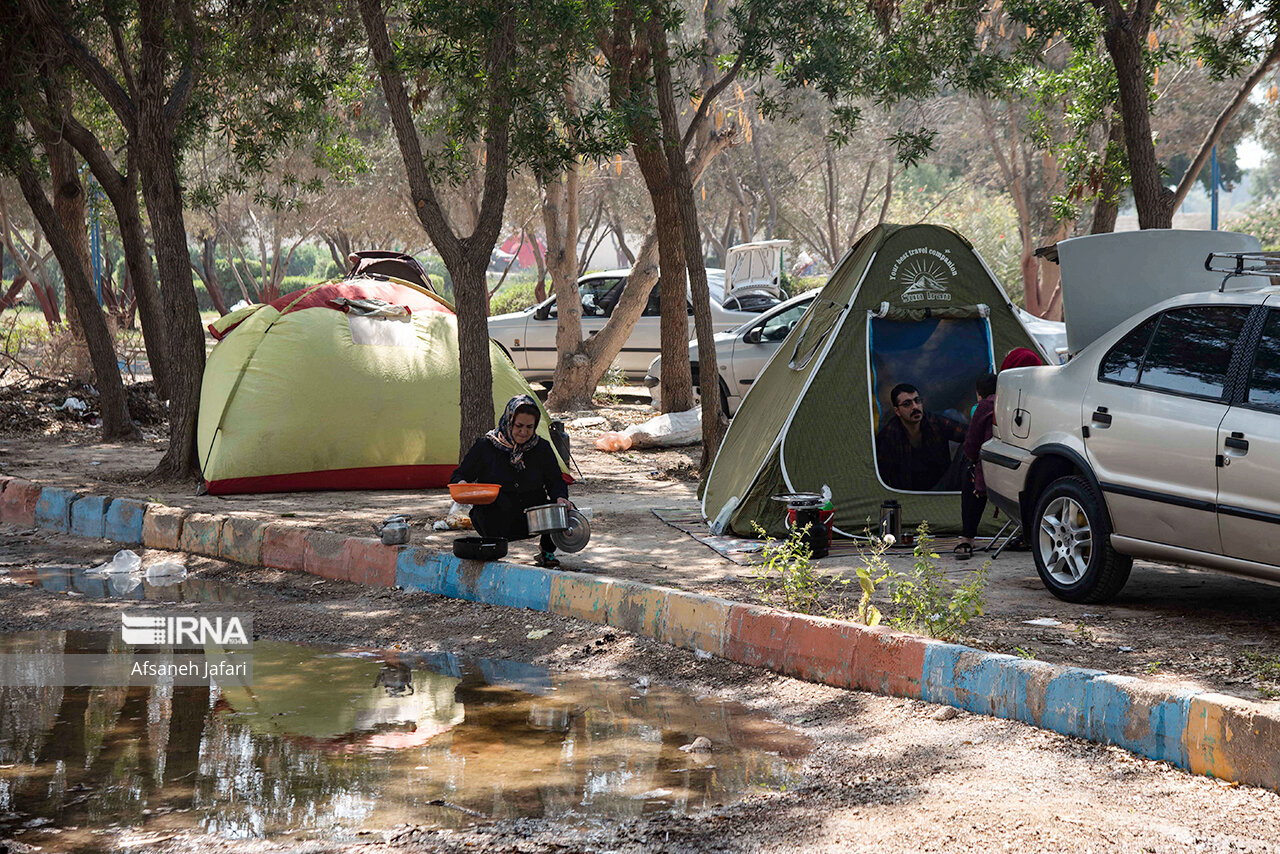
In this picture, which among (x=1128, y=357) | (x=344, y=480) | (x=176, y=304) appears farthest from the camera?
(x=176, y=304)

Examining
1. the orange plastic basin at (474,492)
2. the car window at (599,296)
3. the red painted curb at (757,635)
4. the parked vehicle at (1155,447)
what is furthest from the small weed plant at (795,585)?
the car window at (599,296)

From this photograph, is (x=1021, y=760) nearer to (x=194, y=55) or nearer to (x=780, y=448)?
(x=780, y=448)

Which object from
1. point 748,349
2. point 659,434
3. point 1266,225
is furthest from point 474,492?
point 1266,225

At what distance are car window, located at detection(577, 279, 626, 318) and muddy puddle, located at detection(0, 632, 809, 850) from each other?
45.3ft

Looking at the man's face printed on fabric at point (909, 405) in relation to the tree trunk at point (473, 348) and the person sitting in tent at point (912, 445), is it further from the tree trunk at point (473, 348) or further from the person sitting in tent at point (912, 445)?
the tree trunk at point (473, 348)

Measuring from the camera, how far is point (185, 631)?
6.51 metres

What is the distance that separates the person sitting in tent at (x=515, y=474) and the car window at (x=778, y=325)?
319 inches

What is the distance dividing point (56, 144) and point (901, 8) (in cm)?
1058

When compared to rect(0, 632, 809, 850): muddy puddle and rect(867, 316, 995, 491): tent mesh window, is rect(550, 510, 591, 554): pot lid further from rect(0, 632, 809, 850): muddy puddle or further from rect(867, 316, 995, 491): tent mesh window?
rect(867, 316, 995, 491): tent mesh window

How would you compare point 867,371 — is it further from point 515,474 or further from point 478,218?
point 478,218

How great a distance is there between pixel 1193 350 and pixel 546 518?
3423 mm

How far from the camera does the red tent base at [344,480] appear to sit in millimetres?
10625

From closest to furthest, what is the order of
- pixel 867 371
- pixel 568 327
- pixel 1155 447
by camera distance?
pixel 1155 447, pixel 867 371, pixel 568 327

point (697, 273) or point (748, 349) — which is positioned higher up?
point (697, 273)
